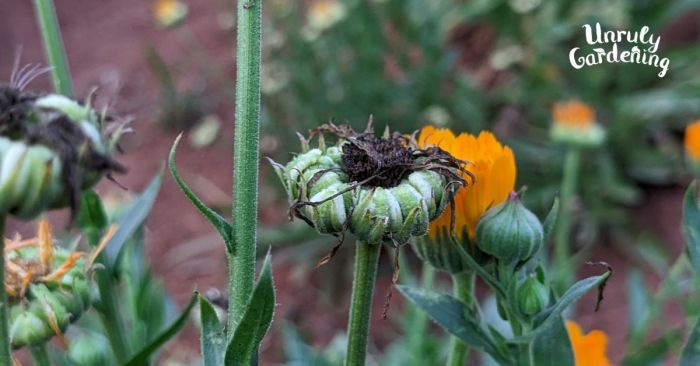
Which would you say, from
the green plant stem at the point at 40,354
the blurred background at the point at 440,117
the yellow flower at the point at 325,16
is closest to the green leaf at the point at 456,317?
the green plant stem at the point at 40,354

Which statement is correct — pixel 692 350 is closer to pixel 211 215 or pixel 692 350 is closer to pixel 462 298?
pixel 462 298

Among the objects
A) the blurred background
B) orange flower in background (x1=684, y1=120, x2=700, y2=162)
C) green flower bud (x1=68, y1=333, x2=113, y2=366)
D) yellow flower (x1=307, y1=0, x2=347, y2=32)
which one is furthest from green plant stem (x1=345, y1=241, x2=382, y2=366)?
yellow flower (x1=307, y1=0, x2=347, y2=32)

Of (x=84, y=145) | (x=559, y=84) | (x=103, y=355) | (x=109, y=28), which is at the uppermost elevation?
(x=109, y=28)

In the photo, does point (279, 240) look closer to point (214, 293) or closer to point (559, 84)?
point (559, 84)

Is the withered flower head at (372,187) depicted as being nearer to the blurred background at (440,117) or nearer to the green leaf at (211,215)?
the green leaf at (211,215)

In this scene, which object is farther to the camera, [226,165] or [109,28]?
[109,28]

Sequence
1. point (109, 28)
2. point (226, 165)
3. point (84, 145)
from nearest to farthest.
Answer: point (84, 145), point (226, 165), point (109, 28)

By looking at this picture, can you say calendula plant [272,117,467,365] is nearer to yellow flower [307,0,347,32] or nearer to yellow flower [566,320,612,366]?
yellow flower [566,320,612,366]

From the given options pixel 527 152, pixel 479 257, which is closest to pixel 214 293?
pixel 479 257

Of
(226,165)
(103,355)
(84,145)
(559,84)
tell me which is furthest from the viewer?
(226,165)
